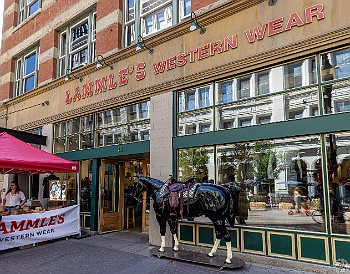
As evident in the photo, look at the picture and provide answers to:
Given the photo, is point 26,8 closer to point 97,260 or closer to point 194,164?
point 194,164

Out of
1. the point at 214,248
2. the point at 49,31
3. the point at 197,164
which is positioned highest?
the point at 49,31

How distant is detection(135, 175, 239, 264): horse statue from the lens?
6090 millimetres

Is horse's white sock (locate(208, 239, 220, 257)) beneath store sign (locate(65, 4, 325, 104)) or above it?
beneath

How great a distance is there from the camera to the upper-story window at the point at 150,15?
8.49 meters

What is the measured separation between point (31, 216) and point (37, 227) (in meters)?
0.37

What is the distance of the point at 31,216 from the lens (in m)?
8.06

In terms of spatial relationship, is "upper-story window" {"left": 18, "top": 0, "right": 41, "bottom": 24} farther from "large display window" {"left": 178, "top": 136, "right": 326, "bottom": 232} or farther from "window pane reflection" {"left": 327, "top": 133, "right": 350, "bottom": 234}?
"window pane reflection" {"left": 327, "top": 133, "right": 350, "bottom": 234}

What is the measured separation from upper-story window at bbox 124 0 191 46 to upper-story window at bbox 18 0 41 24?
6.39 metres

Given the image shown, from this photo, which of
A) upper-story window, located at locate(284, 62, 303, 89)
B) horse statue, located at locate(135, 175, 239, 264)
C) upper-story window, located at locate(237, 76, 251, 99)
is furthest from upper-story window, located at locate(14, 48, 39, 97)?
upper-story window, located at locate(284, 62, 303, 89)

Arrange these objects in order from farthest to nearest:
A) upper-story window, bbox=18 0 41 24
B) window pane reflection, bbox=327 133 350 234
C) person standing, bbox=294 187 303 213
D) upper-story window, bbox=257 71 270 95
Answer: upper-story window, bbox=18 0 41 24 < upper-story window, bbox=257 71 270 95 < person standing, bbox=294 187 303 213 < window pane reflection, bbox=327 133 350 234

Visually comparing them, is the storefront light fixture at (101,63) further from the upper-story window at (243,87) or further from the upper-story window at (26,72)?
the upper-story window at (26,72)

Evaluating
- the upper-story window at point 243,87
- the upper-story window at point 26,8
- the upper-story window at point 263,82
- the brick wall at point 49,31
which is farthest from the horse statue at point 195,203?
the upper-story window at point 26,8

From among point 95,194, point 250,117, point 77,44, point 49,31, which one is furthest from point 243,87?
point 49,31

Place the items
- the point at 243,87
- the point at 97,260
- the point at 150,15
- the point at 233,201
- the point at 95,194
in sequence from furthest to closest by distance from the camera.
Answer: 1. the point at 95,194
2. the point at 150,15
3. the point at 243,87
4. the point at 97,260
5. the point at 233,201
